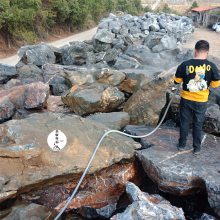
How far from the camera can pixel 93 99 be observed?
645cm

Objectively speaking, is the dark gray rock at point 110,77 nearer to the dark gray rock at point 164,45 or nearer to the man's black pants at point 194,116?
the man's black pants at point 194,116

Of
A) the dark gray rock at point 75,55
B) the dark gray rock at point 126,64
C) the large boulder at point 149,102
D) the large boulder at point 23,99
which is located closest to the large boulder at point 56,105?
the large boulder at point 23,99

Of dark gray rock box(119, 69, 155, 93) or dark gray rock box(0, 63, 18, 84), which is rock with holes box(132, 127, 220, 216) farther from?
dark gray rock box(0, 63, 18, 84)

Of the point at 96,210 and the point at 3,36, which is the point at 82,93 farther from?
the point at 3,36

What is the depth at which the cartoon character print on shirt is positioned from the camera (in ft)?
15.3

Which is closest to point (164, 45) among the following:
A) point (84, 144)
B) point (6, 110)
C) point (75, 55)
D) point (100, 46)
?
point (100, 46)

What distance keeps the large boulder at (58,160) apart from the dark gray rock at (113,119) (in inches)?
19.6

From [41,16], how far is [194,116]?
67.6 feet

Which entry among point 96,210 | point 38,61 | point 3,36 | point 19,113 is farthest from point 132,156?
point 3,36

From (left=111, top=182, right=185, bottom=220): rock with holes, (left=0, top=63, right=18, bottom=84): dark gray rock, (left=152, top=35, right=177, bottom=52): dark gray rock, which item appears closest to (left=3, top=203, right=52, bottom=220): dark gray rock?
(left=111, top=182, right=185, bottom=220): rock with holes

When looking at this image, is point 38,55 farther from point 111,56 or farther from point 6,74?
point 111,56

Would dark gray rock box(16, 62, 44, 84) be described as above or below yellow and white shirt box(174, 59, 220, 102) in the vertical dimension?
below

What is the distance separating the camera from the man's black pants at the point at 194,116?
4.80 metres

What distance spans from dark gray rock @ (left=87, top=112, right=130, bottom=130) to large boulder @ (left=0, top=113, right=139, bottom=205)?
1.63ft
